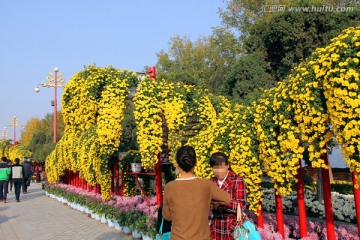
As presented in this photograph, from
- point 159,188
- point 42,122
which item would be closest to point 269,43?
point 159,188

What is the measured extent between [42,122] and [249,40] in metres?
45.0

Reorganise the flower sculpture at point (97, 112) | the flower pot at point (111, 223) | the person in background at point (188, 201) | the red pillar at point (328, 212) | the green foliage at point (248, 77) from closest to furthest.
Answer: the person in background at point (188, 201), the red pillar at point (328, 212), the flower sculpture at point (97, 112), the flower pot at point (111, 223), the green foliage at point (248, 77)

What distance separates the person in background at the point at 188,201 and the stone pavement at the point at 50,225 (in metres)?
5.20

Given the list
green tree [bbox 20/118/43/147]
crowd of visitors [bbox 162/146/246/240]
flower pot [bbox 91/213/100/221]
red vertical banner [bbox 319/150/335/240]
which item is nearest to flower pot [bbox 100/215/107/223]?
flower pot [bbox 91/213/100/221]

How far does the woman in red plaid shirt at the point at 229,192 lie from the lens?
3.43 metres

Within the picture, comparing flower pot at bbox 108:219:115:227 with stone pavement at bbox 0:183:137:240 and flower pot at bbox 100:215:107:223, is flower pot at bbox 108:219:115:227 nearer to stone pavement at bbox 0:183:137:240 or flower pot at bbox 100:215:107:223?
stone pavement at bbox 0:183:137:240

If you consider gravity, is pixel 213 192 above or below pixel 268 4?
below

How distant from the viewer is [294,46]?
39.5 ft

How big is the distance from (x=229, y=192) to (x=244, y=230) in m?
0.37

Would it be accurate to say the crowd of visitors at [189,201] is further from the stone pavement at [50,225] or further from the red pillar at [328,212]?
the stone pavement at [50,225]

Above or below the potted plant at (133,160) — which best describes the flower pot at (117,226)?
below

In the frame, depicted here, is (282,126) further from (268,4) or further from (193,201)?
(268,4)

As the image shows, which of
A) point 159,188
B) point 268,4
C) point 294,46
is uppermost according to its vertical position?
point 268,4

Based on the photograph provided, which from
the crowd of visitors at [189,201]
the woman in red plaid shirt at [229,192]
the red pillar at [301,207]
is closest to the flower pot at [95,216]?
the red pillar at [301,207]
